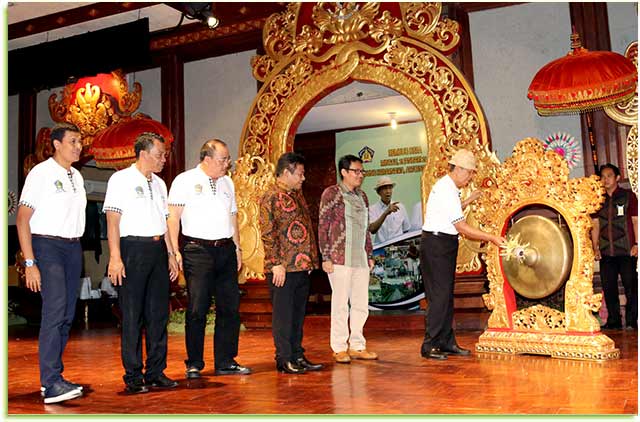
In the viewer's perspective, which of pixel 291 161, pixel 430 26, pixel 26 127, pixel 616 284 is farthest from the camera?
pixel 26 127

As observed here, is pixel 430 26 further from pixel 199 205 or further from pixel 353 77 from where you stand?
pixel 199 205

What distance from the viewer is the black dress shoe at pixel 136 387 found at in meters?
3.35

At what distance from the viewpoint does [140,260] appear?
133 inches

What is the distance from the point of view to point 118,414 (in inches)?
112

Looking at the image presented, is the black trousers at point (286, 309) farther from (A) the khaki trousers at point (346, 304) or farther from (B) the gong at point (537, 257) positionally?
(B) the gong at point (537, 257)

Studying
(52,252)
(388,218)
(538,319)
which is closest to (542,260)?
(538,319)

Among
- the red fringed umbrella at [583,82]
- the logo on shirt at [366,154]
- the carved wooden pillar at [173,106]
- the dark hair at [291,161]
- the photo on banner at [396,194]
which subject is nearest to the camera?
the dark hair at [291,161]

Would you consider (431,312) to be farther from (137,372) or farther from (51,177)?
(51,177)

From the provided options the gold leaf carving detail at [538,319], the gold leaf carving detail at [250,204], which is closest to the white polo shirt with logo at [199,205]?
the gold leaf carving detail at [538,319]

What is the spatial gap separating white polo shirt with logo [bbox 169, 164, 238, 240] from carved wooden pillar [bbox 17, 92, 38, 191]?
21.3ft

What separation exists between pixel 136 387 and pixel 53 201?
1.01 metres

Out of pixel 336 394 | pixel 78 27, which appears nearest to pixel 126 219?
pixel 336 394

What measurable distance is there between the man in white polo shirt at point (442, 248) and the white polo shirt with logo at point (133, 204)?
5.94 ft

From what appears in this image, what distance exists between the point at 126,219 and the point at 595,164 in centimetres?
445
